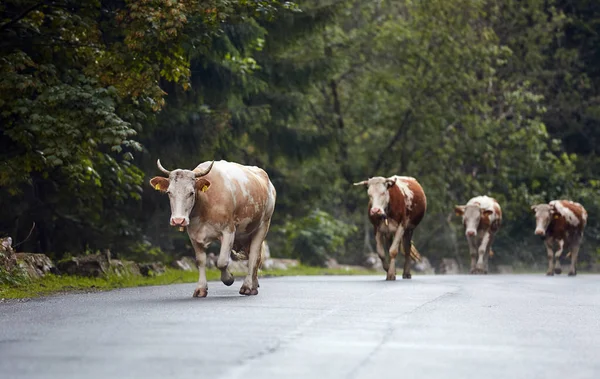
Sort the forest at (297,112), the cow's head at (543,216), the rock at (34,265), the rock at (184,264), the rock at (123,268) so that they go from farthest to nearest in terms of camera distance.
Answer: the cow's head at (543,216), the rock at (184,264), the rock at (123,268), the forest at (297,112), the rock at (34,265)

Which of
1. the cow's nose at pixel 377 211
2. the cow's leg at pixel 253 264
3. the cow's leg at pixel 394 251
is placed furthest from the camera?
the cow's nose at pixel 377 211

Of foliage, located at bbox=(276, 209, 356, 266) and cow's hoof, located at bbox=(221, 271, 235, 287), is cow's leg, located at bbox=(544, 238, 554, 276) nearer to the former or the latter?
foliage, located at bbox=(276, 209, 356, 266)

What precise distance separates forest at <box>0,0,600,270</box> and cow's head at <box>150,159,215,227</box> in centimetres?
→ 381

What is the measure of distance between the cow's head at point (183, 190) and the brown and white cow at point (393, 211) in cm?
852

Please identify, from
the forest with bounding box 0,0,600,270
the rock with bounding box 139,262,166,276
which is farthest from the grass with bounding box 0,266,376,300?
the forest with bounding box 0,0,600,270

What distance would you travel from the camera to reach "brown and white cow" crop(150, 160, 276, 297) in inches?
618

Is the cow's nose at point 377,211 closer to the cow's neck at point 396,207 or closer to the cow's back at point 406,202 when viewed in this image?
the cow's neck at point 396,207

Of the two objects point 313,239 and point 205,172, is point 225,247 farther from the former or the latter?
point 313,239

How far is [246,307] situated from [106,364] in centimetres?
514

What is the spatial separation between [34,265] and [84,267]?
1.36 metres

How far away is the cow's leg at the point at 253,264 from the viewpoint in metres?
16.6

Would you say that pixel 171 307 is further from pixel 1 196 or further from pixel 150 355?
pixel 1 196

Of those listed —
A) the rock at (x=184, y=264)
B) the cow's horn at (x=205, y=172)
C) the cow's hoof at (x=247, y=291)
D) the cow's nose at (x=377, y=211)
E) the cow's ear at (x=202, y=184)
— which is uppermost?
the cow's horn at (x=205, y=172)

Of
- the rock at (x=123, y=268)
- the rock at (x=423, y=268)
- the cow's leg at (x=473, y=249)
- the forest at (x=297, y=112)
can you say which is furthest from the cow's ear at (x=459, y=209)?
the rock at (x=123, y=268)
